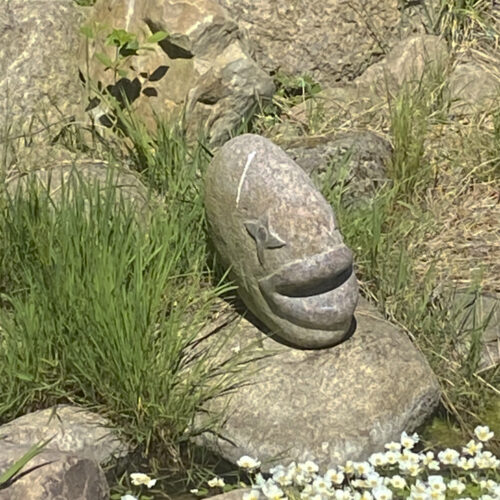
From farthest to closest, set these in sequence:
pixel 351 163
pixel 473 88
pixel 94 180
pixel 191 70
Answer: pixel 473 88, pixel 191 70, pixel 351 163, pixel 94 180

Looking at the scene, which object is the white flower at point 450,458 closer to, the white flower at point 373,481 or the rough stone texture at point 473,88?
the white flower at point 373,481

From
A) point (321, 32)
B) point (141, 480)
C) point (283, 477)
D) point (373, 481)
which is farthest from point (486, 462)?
point (321, 32)

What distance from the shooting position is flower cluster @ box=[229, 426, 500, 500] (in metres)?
3.15

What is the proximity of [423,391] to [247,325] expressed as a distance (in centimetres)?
75

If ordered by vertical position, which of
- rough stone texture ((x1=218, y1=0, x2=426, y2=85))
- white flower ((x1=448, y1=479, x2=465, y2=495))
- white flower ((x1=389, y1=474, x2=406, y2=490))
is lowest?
white flower ((x1=389, y1=474, x2=406, y2=490))

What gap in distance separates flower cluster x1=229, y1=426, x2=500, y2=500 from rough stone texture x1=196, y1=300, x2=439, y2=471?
211mm

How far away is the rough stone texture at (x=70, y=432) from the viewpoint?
3723 mm

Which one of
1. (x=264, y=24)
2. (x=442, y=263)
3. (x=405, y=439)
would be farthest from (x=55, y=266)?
(x=264, y=24)

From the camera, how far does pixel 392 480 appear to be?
3270 mm

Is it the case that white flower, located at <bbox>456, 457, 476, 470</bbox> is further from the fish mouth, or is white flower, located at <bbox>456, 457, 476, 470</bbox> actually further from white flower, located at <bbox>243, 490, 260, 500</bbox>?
the fish mouth

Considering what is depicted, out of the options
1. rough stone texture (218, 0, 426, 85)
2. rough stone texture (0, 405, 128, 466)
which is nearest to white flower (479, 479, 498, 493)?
rough stone texture (0, 405, 128, 466)

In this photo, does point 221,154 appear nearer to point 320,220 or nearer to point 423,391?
point 320,220

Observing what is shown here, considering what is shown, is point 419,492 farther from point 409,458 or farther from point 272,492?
point 272,492

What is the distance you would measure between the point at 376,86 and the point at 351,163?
1.21 meters
